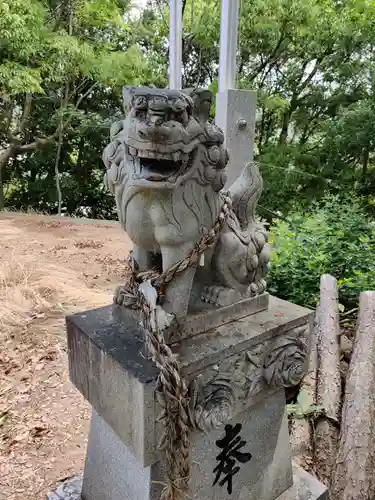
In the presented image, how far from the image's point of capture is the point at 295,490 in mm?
1789

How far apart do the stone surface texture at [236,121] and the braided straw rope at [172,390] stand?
2.34m

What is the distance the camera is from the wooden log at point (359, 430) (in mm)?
1928

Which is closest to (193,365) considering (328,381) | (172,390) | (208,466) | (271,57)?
(172,390)

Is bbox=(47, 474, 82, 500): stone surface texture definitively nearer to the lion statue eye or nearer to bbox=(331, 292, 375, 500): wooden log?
bbox=(331, 292, 375, 500): wooden log

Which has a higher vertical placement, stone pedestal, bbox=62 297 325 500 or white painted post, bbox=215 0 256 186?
white painted post, bbox=215 0 256 186

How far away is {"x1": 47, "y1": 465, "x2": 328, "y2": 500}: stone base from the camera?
1.75 metres

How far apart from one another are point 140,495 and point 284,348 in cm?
71

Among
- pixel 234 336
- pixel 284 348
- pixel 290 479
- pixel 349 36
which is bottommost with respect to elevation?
pixel 290 479

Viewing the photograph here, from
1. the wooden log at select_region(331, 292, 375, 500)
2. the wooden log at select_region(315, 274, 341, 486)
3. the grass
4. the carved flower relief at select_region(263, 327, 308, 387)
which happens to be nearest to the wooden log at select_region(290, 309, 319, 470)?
the wooden log at select_region(315, 274, 341, 486)

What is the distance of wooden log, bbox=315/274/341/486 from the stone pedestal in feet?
1.50

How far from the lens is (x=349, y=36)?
7.23m

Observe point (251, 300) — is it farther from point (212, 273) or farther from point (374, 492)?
point (374, 492)

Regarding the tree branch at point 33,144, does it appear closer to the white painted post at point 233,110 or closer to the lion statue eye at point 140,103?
the white painted post at point 233,110

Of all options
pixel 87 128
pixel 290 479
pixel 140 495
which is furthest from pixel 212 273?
pixel 87 128
